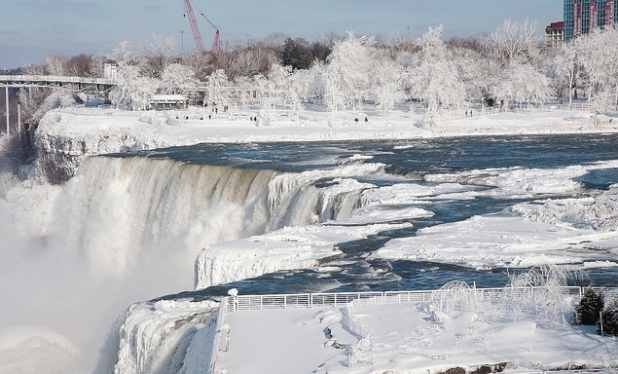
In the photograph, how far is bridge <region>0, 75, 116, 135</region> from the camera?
108 metres

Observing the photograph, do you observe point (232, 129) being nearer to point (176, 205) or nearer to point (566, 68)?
point (176, 205)

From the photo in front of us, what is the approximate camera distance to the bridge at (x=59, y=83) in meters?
108

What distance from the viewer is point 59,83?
11325 centimetres

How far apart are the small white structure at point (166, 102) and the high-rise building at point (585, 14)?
10997 cm

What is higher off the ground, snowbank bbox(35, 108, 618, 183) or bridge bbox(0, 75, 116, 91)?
bridge bbox(0, 75, 116, 91)

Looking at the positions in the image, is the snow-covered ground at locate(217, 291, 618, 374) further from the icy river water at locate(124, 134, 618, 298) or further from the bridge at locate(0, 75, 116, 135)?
the bridge at locate(0, 75, 116, 135)

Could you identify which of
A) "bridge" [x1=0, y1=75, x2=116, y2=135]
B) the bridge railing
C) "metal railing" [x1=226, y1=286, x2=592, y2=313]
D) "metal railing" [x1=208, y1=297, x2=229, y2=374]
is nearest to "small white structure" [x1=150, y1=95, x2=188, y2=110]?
"bridge" [x1=0, y1=75, x2=116, y2=135]

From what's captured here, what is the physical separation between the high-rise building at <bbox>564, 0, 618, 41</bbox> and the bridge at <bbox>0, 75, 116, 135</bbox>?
101m

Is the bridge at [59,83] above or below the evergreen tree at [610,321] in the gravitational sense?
above

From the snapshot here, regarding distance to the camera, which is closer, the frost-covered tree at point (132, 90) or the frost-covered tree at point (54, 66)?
the frost-covered tree at point (132, 90)

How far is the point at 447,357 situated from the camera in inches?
700

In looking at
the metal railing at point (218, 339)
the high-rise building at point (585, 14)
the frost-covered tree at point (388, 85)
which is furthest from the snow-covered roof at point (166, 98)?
the high-rise building at point (585, 14)

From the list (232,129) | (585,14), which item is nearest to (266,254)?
(232,129)

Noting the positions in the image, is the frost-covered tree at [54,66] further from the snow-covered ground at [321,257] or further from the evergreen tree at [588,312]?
the evergreen tree at [588,312]
